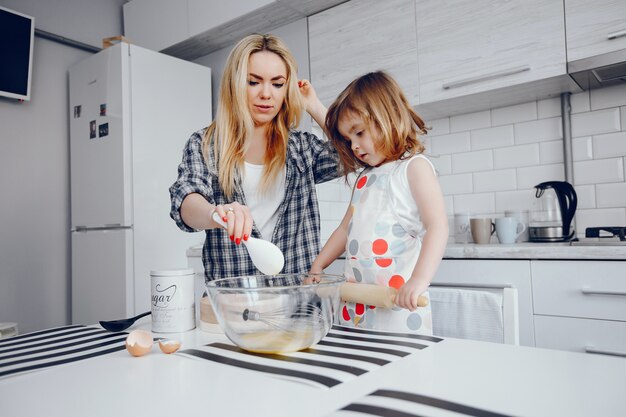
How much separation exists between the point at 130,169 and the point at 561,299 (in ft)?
6.73

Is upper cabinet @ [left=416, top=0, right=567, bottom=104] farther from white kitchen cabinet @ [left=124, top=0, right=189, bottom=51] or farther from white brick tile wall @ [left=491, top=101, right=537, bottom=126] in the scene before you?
white kitchen cabinet @ [left=124, top=0, right=189, bottom=51]

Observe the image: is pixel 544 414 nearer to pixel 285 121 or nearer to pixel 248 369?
pixel 248 369

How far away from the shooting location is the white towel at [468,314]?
0.90m

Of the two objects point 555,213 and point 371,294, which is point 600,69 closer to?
point 555,213

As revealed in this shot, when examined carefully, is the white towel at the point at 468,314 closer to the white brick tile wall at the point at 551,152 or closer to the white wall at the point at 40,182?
the white brick tile wall at the point at 551,152

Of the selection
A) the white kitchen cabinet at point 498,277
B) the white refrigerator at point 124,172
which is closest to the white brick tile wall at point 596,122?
the white kitchen cabinet at point 498,277

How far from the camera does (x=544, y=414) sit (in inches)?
17.5

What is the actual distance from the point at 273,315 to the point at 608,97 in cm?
181

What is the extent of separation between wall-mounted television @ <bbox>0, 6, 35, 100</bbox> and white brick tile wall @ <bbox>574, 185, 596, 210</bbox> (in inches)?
110

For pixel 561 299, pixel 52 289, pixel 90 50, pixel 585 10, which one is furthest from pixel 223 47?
pixel 561 299

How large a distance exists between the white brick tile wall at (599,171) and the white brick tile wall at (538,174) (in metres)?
0.06

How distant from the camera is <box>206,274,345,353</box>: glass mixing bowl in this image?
0.67 metres

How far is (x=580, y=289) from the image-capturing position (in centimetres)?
147

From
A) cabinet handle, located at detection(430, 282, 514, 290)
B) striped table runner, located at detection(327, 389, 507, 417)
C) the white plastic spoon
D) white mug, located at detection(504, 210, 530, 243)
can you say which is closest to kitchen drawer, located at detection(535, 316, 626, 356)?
cabinet handle, located at detection(430, 282, 514, 290)
